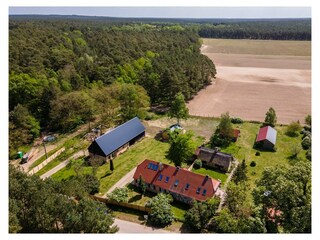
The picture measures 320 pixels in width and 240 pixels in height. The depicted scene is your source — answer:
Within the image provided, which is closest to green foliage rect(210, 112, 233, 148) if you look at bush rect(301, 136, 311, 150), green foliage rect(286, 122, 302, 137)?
bush rect(301, 136, 311, 150)

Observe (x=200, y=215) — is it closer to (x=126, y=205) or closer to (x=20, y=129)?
(x=126, y=205)

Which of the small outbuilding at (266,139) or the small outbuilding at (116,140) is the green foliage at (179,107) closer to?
the small outbuilding at (116,140)

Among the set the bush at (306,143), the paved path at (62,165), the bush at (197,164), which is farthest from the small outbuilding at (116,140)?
the bush at (306,143)

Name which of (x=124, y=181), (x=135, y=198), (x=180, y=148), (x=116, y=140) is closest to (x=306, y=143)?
(x=180, y=148)

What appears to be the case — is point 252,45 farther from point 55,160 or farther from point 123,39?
point 55,160

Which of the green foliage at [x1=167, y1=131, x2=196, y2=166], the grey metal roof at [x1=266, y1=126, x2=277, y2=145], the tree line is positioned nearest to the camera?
the green foliage at [x1=167, y1=131, x2=196, y2=166]

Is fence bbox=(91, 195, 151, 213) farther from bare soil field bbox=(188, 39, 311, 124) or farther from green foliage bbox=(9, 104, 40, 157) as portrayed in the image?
bare soil field bbox=(188, 39, 311, 124)
